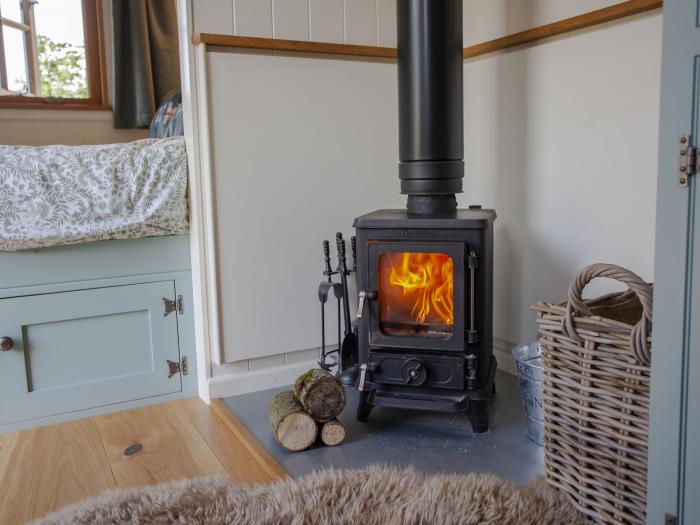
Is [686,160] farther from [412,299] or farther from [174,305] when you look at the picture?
[174,305]

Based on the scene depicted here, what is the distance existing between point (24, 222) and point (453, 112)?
52.9 inches

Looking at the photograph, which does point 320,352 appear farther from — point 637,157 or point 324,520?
point 637,157

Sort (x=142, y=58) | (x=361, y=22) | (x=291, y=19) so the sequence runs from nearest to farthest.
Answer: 1. (x=291, y=19)
2. (x=361, y=22)
3. (x=142, y=58)

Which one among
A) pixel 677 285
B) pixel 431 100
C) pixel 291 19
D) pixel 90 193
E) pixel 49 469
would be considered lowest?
pixel 49 469

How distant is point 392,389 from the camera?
2061 mm

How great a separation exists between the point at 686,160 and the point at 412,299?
103cm

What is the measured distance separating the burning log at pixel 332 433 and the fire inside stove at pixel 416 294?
311 millimetres

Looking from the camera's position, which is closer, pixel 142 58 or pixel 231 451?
pixel 231 451

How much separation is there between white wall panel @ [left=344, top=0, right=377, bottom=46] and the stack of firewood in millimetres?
1225

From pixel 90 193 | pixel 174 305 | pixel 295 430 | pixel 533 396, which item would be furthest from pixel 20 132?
pixel 533 396

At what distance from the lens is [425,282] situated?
2.03 meters

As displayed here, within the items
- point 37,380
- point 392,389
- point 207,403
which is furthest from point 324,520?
point 37,380

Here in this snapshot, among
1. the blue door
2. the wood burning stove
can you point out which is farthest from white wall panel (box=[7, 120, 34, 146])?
the blue door

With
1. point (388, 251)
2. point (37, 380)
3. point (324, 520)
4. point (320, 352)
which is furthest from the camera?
point (320, 352)
